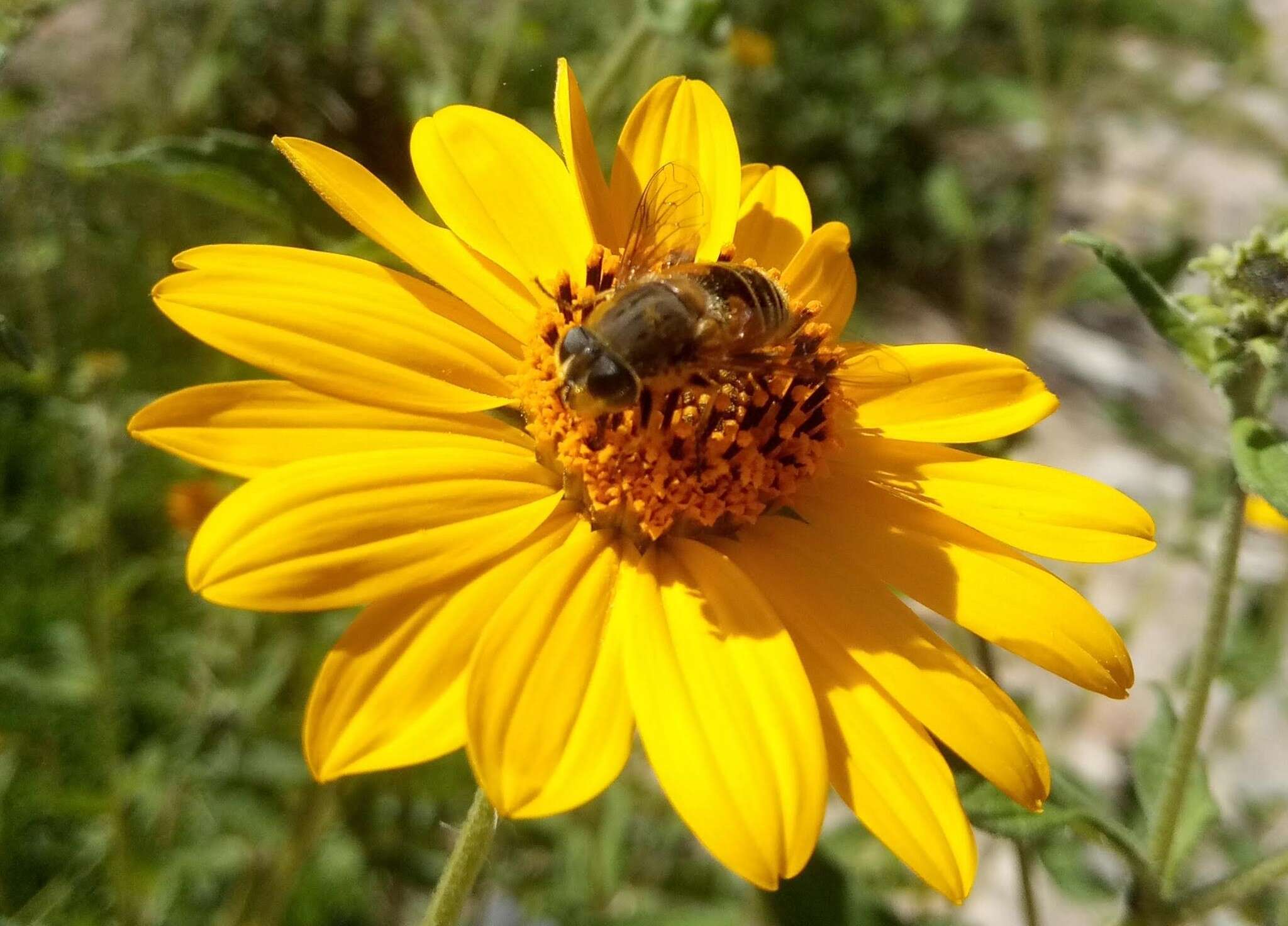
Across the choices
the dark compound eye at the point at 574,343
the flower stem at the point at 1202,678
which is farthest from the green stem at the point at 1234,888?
the dark compound eye at the point at 574,343

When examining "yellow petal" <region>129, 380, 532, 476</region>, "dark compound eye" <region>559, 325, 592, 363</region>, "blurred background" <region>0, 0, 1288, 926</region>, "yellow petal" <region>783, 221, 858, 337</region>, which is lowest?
"blurred background" <region>0, 0, 1288, 926</region>

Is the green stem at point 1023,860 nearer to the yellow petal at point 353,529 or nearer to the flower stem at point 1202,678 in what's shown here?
the flower stem at point 1202,678

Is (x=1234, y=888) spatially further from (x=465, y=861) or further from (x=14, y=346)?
(x=14, y=346)

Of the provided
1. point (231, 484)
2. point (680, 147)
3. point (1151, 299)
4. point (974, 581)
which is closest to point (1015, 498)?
point (974, 581)

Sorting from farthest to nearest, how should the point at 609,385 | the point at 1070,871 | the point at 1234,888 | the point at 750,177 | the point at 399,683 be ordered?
the point at 1070,871 < the point at 750,177 < the point at 1234,888 < the point at 609,385 < the point at 399,683

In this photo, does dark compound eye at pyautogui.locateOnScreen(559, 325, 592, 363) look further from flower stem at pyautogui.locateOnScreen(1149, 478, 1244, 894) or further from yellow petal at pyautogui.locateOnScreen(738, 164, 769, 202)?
flower stem at pyautogui.locateOnScreen(1149, 478, 1244, 894)

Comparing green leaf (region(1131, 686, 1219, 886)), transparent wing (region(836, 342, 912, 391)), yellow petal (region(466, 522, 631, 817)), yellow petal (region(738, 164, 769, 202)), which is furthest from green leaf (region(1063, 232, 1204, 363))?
yellow petal (region(466, 522, 631, 817))

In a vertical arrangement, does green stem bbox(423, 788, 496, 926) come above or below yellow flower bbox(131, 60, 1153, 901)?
below
